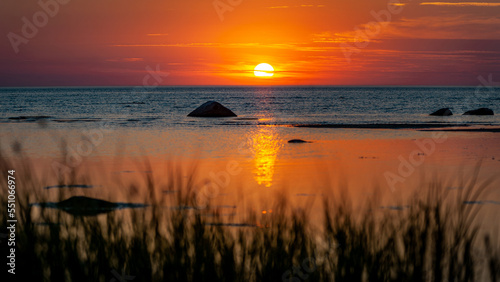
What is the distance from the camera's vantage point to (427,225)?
5660 millimetres

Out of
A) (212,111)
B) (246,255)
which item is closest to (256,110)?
(212,111)

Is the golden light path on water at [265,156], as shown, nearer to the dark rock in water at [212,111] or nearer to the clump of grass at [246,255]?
the clump of grass at [246,255]

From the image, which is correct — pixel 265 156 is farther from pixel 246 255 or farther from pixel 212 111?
pixel 212 111

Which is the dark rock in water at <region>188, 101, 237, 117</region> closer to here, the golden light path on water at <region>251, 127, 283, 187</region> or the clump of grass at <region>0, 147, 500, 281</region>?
the golden light path on water at <region>251, 127, 283, 187</region>

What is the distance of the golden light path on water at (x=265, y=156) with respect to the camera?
43.8 ft

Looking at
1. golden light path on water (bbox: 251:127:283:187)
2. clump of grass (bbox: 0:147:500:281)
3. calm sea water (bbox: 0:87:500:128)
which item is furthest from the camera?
calm sea water (bbox: 0:87:500:128)

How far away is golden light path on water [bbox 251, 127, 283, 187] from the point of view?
1336cm

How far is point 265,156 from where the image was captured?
18.1 metres

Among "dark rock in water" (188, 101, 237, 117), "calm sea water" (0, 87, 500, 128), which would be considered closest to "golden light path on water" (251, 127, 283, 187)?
"calm sea water" (0, 87, 500, 128)

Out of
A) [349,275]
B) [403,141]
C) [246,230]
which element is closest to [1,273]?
[246,230]

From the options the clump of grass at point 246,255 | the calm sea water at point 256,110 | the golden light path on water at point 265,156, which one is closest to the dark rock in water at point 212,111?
the calm sea water at point 256,110

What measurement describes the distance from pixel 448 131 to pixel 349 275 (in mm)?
26137

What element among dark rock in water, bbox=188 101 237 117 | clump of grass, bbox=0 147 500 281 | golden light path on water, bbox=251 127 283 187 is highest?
dark rock in water, bbox=188 101 237 117

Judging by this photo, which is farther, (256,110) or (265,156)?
(256,110)
